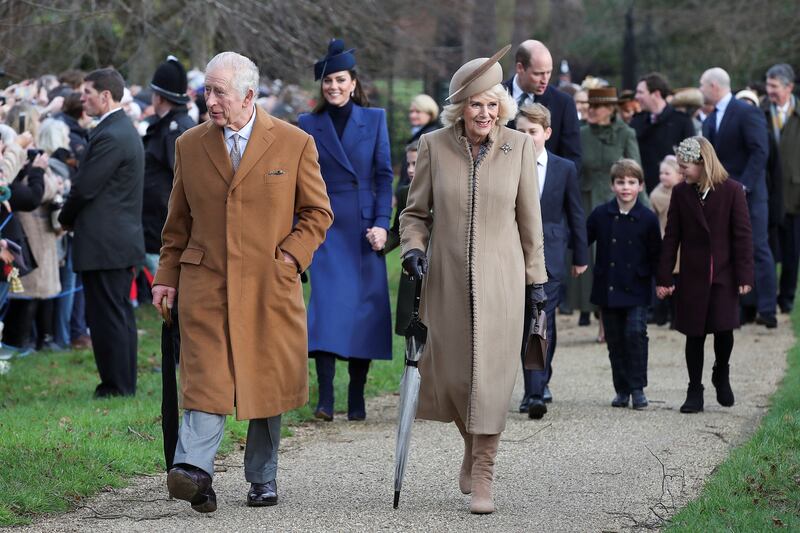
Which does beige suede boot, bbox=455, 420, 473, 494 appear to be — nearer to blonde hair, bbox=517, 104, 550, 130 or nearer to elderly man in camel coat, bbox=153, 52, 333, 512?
elderly man in camel coat, bbox=153, 52, 333, 512

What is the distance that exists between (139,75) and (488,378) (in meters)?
13.2

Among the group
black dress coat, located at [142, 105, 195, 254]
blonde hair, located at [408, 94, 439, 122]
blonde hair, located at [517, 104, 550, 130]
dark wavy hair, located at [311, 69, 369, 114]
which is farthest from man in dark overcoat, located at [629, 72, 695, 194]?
dark wavy hair, located at [311, 69, 369, 114]

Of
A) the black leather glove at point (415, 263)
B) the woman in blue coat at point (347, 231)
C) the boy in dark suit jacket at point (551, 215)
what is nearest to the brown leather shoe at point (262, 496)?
the black leather glove at point (415, 263)

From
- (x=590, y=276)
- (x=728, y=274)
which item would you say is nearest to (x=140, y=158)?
(x=728, y=274)

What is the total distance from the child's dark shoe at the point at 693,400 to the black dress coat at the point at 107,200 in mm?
3730

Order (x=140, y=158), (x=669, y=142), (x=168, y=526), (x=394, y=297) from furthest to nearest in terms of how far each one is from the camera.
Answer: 1. (x=394, y=297)
2. (x=669, y=142)
3. (x=140, y=158)
4. (x=168, y=526)

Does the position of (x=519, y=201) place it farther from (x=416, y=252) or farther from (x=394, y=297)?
(x=394, y=297)

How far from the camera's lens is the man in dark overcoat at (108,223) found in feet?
31.8

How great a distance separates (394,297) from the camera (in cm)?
1659

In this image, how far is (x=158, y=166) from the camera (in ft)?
38.3

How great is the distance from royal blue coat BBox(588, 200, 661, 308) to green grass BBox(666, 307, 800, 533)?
5.00 ft

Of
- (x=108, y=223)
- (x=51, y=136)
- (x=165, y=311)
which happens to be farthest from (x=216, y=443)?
(x=51, y=136)

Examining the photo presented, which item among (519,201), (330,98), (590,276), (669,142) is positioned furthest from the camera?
(669,142)

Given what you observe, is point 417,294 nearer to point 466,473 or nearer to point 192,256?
point 466,473
